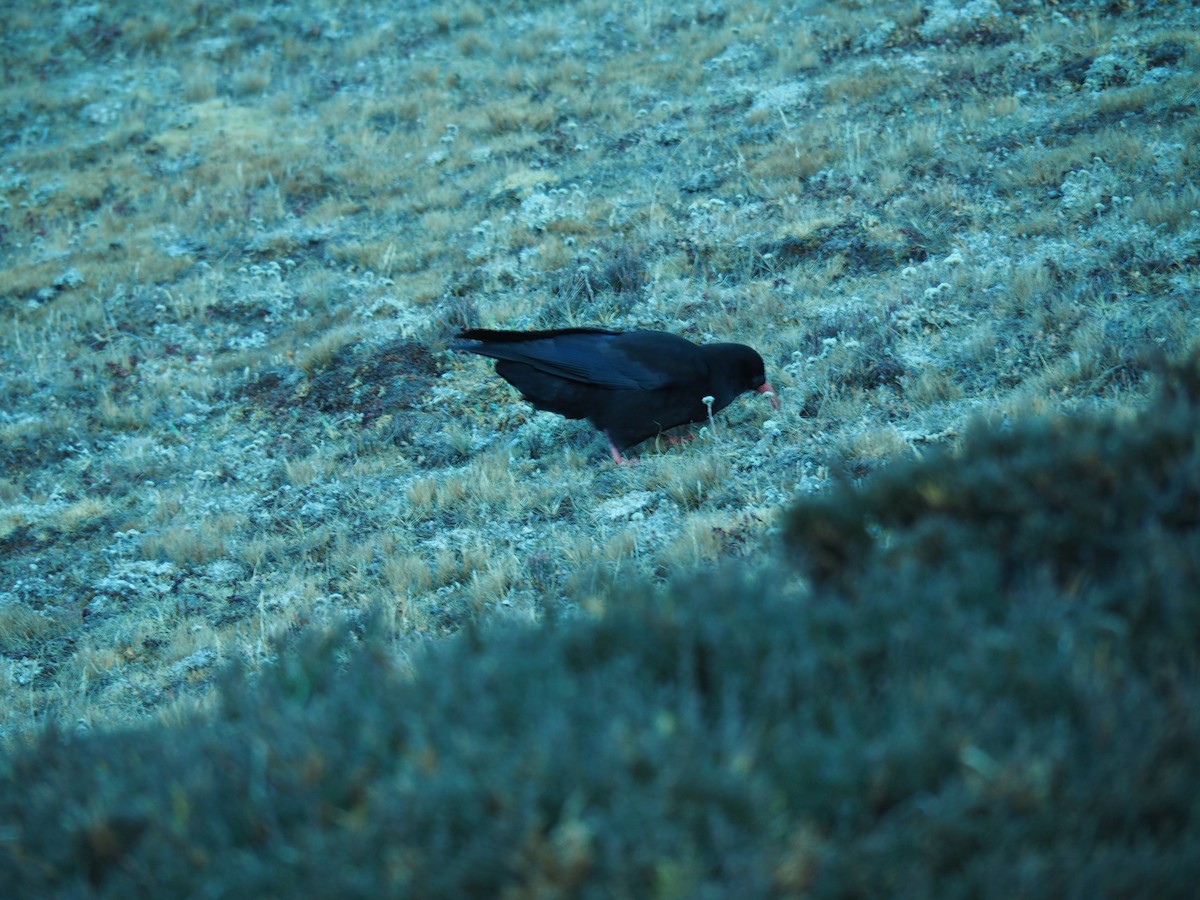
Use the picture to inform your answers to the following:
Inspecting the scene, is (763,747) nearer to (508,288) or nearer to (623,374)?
(623,374)

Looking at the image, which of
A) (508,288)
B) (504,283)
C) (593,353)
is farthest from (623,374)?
(504,283)

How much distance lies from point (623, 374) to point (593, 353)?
287 millimetres

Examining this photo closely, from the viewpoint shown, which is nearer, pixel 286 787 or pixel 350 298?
pixel 286 787

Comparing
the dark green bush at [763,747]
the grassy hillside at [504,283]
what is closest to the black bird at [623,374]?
the grassy hillside at [504,283]

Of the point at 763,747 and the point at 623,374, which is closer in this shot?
the point at 763,747

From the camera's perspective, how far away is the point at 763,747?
2.12 m

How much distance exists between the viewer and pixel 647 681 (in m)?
2.38

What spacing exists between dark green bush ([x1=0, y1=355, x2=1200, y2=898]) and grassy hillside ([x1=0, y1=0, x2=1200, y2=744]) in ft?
2.12

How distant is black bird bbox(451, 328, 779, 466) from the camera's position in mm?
7301

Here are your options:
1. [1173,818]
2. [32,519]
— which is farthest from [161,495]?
[1173,818]

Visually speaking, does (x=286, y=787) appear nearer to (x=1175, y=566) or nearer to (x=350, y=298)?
(x=1175, y=566)

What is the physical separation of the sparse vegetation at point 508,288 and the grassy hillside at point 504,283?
0.04 metres

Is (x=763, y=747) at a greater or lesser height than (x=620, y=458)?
greater

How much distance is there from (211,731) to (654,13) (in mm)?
16652
